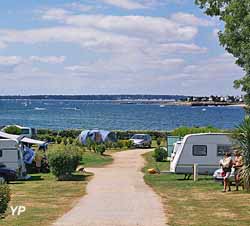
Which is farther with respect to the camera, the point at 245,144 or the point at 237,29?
the point at 245,144

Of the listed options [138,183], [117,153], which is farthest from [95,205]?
[117,153]

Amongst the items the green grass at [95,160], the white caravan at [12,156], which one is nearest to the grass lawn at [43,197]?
the white caravan at [12,156]

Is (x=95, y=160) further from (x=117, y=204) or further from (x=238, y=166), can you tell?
(x=117, y=204)

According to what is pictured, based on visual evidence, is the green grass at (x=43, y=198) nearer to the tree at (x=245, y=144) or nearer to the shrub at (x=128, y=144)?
the tree at (x=245, y=144)

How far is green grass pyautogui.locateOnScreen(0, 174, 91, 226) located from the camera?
14.4 m

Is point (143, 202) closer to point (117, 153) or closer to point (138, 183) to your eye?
point (138, 183)

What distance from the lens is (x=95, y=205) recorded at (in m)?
17.1

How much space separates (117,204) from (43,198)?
2.98 meters

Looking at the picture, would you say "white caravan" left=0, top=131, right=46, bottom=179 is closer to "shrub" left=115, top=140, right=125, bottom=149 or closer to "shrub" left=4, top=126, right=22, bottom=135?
"shrub" left=4, top=126, right=22, bottom=135

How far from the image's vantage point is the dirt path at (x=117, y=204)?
1405cm

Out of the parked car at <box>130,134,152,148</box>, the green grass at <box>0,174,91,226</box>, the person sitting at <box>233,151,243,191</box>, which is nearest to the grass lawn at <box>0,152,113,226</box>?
the green grass at <box>0,174,91,226</box>

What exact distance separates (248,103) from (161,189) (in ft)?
19.7

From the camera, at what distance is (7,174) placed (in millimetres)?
25859

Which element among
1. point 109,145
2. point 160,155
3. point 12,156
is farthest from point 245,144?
point 109,145
